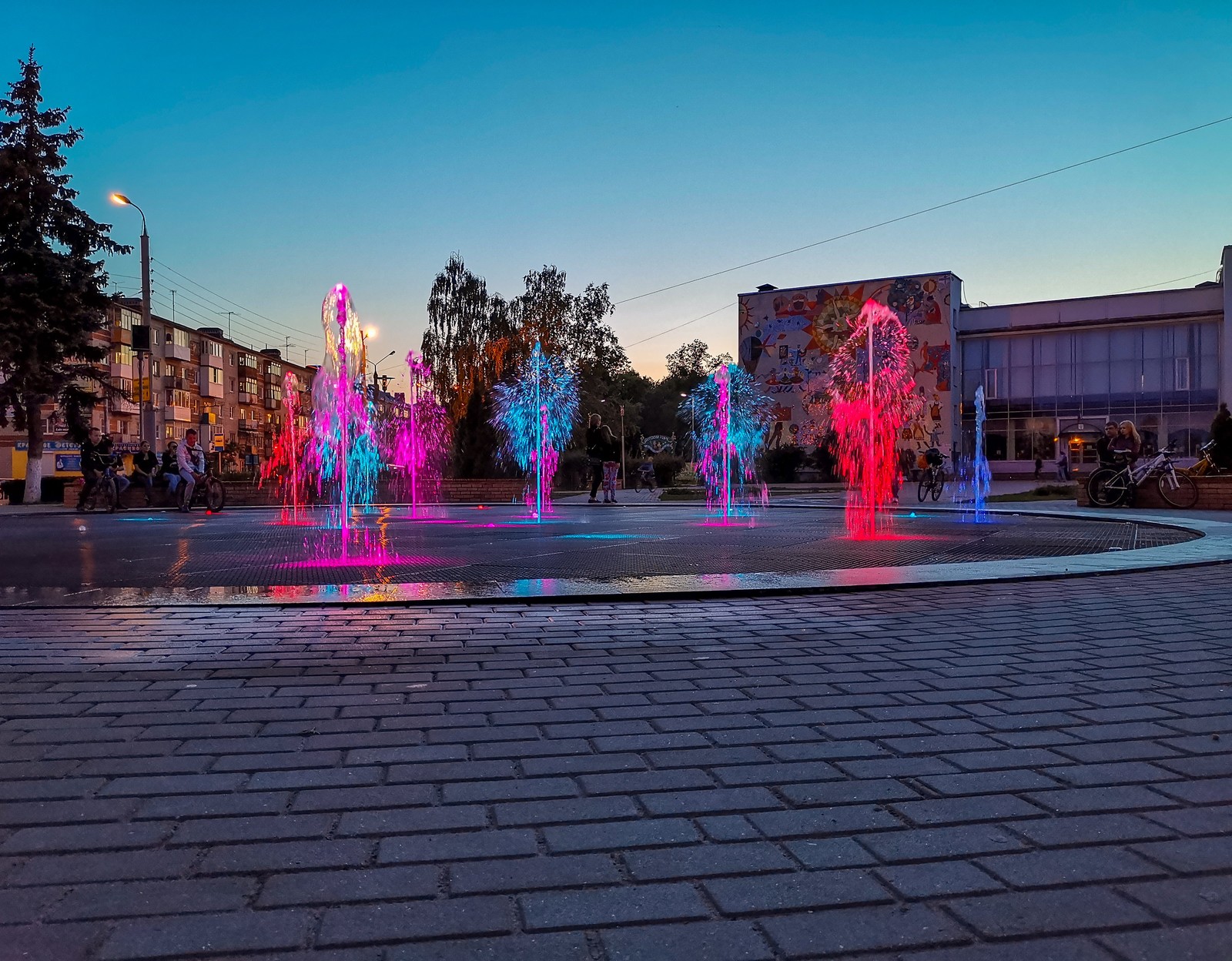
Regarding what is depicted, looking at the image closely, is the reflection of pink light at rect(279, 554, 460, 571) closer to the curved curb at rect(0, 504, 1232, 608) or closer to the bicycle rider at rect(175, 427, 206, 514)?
the curved curb at rect(0, 504, 1232, 608)

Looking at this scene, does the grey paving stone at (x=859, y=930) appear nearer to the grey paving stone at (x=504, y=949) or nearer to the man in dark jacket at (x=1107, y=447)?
the grey paving stone at (x=504, y=949)

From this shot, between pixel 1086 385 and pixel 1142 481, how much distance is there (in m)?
40.7

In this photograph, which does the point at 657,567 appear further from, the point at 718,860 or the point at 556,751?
the point at 718,860

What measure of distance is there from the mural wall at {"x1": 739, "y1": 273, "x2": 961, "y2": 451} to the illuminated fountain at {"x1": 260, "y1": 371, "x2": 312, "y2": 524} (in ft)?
96.8

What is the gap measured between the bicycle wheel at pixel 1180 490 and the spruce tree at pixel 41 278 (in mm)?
28894

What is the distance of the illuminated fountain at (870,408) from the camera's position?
21.3 m

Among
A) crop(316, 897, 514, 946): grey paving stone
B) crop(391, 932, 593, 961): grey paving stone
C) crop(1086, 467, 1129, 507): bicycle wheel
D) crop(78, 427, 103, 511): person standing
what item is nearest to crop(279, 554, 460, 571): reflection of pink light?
crop(316, 897, 514, 946): grey paving stone

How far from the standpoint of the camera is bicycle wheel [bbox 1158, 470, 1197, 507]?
63.6 feet

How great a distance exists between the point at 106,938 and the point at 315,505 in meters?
26.1

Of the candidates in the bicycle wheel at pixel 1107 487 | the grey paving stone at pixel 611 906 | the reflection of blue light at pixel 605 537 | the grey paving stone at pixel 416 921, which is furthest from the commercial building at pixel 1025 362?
the grey paving stone at pixel 416 921

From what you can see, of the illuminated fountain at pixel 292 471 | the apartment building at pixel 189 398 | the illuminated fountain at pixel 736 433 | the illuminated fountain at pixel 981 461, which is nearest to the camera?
the illuminated fountain at pixel 292 471

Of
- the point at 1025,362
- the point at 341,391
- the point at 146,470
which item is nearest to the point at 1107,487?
the point at 341,391

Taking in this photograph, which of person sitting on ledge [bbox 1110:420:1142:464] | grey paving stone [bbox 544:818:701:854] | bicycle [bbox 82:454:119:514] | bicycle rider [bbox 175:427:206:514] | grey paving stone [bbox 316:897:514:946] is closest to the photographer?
grey paving stone [bbox 316:897:514:946]

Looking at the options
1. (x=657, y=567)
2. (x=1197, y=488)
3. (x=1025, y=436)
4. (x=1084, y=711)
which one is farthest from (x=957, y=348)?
(x=1084, y=711)
